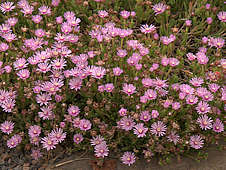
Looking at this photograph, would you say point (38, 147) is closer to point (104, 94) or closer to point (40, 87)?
point (40, 87)

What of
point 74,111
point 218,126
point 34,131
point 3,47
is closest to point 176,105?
point 218,126

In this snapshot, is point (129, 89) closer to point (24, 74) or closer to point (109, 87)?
point (109, 87)

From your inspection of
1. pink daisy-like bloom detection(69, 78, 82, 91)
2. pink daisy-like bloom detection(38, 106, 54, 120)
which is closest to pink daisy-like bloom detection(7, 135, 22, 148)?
pink daisy-like bloom detection(38, 106, 54, 120)

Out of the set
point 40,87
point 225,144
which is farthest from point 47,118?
point 225,144

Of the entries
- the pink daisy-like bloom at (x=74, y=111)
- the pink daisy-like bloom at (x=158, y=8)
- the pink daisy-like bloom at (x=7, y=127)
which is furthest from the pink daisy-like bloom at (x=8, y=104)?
the pink daisy-like bloom at (x=158, y=8)

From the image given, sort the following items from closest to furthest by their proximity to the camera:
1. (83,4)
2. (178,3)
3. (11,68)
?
1. (11,68)
2. (83,4)
3. (178,3)

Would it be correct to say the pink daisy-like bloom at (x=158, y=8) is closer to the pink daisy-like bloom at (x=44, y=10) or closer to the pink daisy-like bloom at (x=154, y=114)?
the pink daisy-like bloom at (x=44, y=10)
